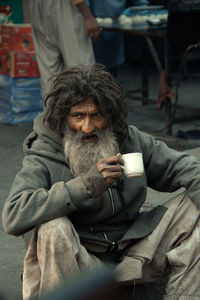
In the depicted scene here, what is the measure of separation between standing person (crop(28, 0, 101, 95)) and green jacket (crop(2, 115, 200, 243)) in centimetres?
271

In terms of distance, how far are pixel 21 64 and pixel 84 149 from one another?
4.08m

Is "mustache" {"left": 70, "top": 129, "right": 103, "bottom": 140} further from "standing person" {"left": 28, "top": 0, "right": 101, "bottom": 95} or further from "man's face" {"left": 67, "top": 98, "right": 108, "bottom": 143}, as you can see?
"standing person" {"left": 28, "top": 0, "right": 101, "bottom": 95}

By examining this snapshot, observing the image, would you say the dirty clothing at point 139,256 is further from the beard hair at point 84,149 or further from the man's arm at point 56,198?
the beard hair at point 84,149

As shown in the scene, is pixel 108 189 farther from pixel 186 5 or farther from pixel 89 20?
pixel 186 5

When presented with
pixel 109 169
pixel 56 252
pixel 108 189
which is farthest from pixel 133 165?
pixel 56 252

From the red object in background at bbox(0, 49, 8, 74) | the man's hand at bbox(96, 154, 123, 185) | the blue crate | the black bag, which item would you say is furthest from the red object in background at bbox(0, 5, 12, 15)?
the man's hand at bbox(96, 154, 123, 185)

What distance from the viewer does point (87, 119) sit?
2633 mm

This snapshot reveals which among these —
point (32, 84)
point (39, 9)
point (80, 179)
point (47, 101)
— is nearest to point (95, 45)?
point (32, 84)

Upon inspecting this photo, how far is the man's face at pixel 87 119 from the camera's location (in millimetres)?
2627

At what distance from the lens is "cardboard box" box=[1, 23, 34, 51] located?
254 inches

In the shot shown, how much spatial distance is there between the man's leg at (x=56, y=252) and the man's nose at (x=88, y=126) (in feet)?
1.51

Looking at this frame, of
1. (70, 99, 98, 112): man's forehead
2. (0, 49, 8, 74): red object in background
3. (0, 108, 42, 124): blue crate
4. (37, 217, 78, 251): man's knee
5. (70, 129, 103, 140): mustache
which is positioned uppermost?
(70, 99, 98, 112): man's forehead

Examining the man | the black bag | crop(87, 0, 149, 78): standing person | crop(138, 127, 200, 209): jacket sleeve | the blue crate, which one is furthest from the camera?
crop(87, 0, 149, 78): standing person

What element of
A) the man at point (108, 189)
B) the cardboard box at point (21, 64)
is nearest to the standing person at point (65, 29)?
the cardboard box at point (21, 64)
